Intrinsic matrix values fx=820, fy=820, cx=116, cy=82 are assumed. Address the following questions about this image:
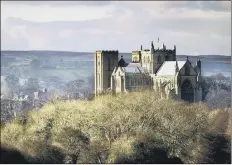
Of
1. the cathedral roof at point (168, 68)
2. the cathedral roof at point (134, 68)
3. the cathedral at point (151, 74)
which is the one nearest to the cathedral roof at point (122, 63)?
the cathedral at point (151, 74)

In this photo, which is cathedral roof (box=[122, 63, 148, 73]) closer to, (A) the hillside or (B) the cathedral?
(B) the cathedral

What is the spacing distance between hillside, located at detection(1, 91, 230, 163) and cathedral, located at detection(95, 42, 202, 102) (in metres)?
11.5

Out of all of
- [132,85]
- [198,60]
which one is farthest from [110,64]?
[198,60]

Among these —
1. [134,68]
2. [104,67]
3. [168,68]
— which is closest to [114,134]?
[168,68]

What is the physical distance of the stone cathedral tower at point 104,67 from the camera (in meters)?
54.5

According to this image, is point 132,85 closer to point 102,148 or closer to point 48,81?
point 48,81

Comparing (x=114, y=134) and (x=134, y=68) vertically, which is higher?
(x=134, y=68)

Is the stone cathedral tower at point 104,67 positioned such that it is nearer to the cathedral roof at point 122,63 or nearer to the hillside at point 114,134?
the cathedral roof at point 122,63

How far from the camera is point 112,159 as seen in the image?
3512 centimetres

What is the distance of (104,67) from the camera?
2253 inches

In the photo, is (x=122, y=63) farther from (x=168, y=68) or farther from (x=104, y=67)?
(x=168, y=68)

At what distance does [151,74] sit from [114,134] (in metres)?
19.8

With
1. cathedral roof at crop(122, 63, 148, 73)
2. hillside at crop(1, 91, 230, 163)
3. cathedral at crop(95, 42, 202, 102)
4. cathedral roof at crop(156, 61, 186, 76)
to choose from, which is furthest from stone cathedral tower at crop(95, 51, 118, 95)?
hillside at crop(1, 91, 230, 163)

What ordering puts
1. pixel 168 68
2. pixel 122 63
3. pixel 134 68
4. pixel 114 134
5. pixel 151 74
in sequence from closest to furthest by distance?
pixel 114 134 < pixel 168 68 < pixel 151 74 < pixel 122 63 < pixel 134 68
